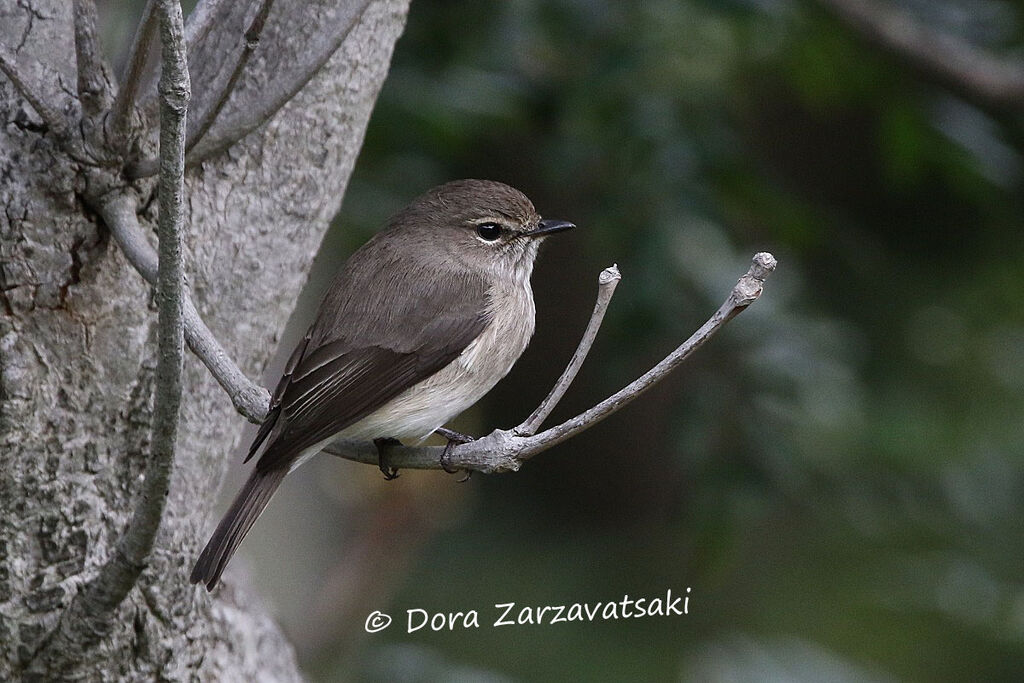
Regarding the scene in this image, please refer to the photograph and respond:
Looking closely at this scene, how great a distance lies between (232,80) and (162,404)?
2.08 ft

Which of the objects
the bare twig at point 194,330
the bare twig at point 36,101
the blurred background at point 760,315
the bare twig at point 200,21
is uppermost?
the bare twig at point 200,21

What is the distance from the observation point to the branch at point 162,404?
6.59 ft

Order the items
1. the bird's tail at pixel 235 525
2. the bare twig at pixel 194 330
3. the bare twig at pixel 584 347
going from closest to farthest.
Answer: the bare twig at pixel 584 347
the bare twig at pixel 194 330
the bird's tail at pixel 235 525

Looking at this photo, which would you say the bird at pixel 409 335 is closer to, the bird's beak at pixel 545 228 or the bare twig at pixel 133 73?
the bird's beak at pixel 545 228

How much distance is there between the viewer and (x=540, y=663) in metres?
Answer: 5.47

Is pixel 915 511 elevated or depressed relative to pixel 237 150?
depressed

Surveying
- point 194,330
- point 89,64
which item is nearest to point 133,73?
point 89,64

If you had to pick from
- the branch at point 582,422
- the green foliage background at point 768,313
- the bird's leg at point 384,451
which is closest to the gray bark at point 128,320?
the bird's leg at point 384,451

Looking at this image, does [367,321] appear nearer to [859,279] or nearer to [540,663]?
[540,663]

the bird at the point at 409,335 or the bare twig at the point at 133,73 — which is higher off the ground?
the bare twig at the point at 133,73

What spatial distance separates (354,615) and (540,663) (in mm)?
1525

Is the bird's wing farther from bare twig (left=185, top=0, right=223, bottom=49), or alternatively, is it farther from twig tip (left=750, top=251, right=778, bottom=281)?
twig tip (left=750, top=251, right=778, bottom=281)

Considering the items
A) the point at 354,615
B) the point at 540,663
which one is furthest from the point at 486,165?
the point at 354,615

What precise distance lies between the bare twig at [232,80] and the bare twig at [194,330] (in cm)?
19
